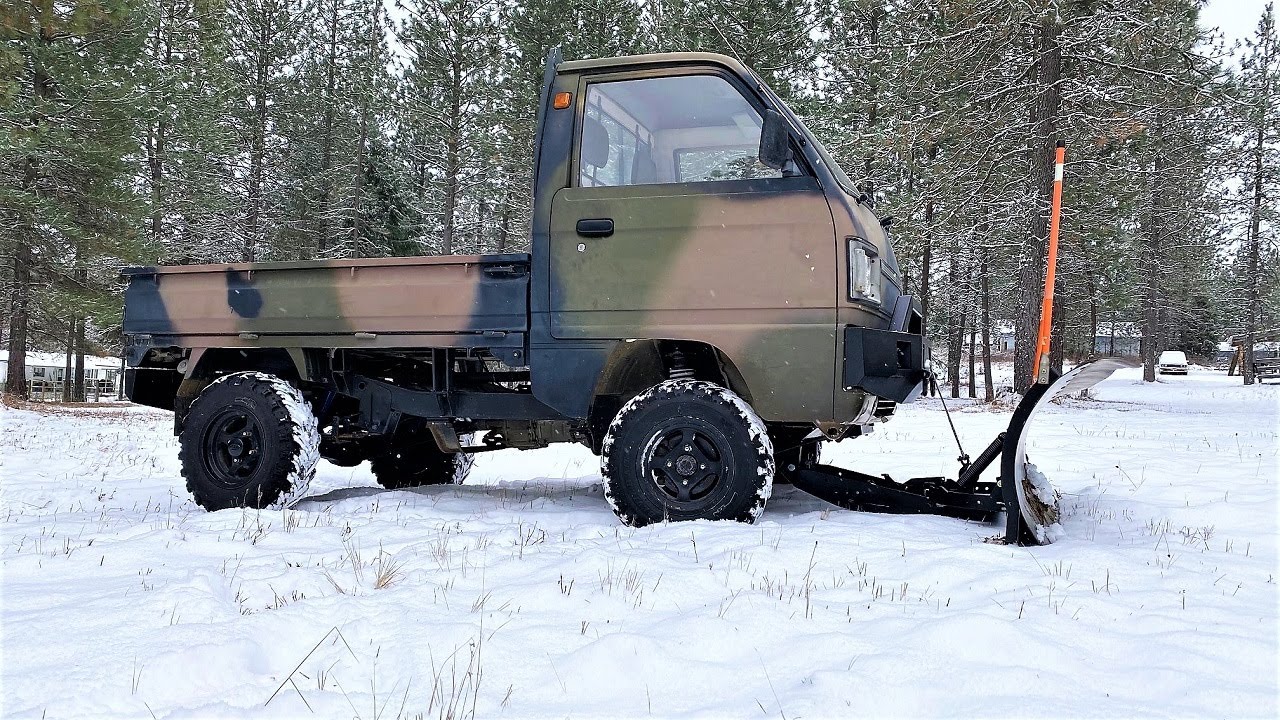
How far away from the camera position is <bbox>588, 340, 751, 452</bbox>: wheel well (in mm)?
4363

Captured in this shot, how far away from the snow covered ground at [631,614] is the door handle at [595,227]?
5.26 ft

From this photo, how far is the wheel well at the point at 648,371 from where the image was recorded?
4.36m

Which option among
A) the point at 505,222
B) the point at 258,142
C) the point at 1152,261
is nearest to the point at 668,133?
the point at 505,222

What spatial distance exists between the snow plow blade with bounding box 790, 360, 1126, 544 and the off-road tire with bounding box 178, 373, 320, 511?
3.05m

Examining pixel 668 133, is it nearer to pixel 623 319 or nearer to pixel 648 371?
pixel 623 319

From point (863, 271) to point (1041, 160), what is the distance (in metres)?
12.5

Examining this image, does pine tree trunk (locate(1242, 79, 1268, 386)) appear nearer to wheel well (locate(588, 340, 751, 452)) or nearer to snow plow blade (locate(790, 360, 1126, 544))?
snow plow blade (locate(790, 360, 1126, 544))

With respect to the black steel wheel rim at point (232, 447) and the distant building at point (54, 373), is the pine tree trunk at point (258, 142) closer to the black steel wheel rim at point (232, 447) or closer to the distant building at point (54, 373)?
the black steel wheel rim at point (232, 447)

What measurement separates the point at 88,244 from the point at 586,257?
1822 cm

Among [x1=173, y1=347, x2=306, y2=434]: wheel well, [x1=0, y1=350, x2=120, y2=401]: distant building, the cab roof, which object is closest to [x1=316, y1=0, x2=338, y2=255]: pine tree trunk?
[x1=173, y1=347, x2=306, y2=434]: wheel well

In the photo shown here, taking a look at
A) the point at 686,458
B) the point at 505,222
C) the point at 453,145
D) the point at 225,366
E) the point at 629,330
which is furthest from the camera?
the point at 505,222

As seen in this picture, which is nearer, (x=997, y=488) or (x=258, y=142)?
(x=997, y=488)

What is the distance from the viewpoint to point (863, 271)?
4035 millimetres

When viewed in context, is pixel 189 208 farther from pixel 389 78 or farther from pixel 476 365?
pixel 476 365
